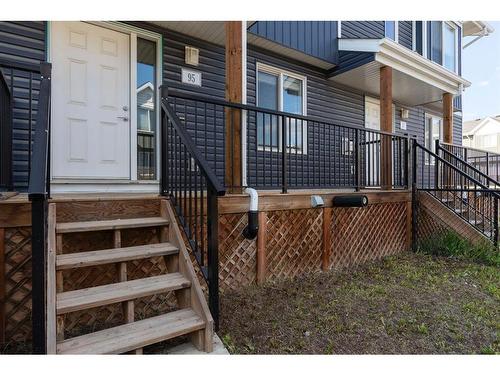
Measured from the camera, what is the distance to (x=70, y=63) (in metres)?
3.82

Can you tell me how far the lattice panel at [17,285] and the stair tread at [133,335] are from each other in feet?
2.36

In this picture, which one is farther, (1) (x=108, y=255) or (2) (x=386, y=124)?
(2) (x=386, y=124)

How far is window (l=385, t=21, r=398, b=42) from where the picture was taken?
7.77m

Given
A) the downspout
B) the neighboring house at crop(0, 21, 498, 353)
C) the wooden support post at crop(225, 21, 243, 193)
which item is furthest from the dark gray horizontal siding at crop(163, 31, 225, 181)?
the downspout

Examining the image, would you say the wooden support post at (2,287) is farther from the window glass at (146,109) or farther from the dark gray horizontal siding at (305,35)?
the dark gray horizontal siding at (305,35)

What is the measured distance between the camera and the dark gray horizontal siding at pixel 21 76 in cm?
357

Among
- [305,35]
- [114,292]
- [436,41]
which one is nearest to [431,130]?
[436,41]

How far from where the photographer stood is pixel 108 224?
7.48 ft

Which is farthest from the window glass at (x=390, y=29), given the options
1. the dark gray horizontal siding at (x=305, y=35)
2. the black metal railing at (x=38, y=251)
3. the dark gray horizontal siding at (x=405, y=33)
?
the black metal railing at (x=38, y=251)

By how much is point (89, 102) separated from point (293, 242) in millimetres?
2951

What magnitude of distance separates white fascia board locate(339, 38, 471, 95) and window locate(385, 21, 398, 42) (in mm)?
1554

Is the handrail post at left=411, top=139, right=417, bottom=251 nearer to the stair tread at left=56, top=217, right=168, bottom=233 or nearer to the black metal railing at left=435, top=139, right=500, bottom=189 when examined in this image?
the black metal railing at left=435, top=139, right=500, bottom=189

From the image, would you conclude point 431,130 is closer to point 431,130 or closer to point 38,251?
point 431,130
